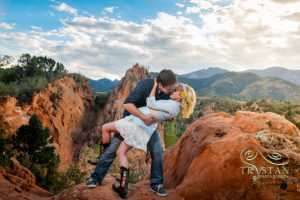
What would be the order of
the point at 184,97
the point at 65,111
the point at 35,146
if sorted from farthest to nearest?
the point at 65,111
the point at 35,146
the point at 184,97

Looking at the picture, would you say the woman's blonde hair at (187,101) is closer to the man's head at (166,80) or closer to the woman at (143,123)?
the woman at (143,123)

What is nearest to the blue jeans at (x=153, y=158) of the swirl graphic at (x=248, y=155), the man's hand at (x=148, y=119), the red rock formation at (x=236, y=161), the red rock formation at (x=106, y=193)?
the red rock formation at (x=106, y=193)

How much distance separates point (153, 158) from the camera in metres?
7.17

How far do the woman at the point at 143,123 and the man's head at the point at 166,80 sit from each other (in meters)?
0.14

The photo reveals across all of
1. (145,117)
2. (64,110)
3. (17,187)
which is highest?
(145,117)

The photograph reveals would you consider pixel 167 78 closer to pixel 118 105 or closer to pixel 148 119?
pixel 148 119

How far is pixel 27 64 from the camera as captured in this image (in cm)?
7994

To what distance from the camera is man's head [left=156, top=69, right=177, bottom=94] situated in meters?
6.51

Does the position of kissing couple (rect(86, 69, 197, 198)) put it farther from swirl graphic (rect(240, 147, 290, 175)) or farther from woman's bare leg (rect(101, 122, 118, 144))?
swirl graphic (rect(240, 147, 290, 175))

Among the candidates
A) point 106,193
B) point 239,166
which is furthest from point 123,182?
point 239,166

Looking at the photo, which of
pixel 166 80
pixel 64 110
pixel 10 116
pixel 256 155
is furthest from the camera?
pixel 64 110

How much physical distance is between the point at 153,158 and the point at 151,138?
1.36 feet

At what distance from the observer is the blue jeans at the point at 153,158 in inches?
275

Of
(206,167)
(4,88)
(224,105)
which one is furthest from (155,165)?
(224,105)
